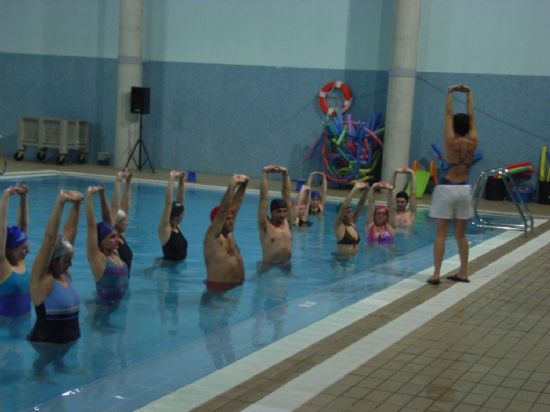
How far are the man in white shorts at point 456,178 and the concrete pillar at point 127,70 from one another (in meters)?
12.4

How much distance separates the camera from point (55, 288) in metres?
5.94

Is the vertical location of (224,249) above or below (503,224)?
above

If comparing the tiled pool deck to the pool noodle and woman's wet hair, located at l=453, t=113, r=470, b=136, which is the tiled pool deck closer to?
woman's wet hair, located at l=453, t=113, r=470, b=136

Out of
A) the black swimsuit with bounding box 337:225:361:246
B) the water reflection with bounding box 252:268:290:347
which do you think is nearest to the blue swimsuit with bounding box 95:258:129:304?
the water reflection with bounding box 252:268:290:347

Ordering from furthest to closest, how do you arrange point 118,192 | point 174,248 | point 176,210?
point 174,248 → point 176,210 → point 118,192

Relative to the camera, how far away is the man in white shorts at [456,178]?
802cm

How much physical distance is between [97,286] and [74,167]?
12607 millimetres

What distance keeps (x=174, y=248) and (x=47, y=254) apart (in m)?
4.35

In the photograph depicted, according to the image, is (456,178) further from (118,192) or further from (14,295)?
(14,295)

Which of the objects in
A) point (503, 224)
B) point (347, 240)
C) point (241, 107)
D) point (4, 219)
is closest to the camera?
point (4, 219)

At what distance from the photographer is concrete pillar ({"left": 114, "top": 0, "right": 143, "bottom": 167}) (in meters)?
19.4

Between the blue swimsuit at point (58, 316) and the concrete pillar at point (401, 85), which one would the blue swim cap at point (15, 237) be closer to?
the blue swimsuit at point (58, 316)

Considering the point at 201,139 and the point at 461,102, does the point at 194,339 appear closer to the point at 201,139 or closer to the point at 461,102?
the point at 461,102

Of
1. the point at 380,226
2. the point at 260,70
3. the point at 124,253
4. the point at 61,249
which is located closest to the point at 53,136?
the point at 260,70
